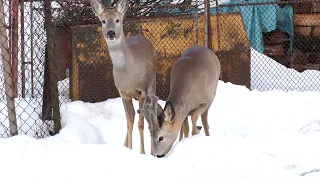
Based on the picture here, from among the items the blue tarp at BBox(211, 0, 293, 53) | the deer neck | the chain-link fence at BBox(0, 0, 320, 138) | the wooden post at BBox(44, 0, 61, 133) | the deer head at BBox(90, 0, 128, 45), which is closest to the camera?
the deer head at BBox(90, 0, 128, 45)

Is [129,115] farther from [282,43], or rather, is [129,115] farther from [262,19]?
[282,43]

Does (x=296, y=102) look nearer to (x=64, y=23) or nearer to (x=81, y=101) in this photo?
(x=81, y=101)

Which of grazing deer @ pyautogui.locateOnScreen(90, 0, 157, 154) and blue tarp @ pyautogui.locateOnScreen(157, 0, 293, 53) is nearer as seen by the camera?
→ grazing deer @ pyautogui.locateOnScreen(90, 0, 157, 154)

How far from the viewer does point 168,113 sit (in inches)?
237

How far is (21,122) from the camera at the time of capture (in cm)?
719

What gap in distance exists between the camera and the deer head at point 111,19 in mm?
6316

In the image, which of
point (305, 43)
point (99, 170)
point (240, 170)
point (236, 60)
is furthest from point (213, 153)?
point (305, 43)

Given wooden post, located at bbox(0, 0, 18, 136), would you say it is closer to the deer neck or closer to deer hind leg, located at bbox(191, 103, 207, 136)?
the deer neck

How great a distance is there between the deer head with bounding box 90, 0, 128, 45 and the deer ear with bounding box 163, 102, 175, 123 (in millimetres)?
993

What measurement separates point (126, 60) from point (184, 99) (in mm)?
840

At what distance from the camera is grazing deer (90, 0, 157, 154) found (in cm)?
640

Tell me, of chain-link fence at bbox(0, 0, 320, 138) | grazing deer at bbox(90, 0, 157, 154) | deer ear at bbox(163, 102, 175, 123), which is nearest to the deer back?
deer ear at bbox(163, 102, 175, 123)

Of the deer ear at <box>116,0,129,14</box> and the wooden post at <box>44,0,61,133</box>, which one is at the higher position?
the deer ear at <box>116,0,129,14</box>

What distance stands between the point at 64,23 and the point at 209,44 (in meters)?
2.54
